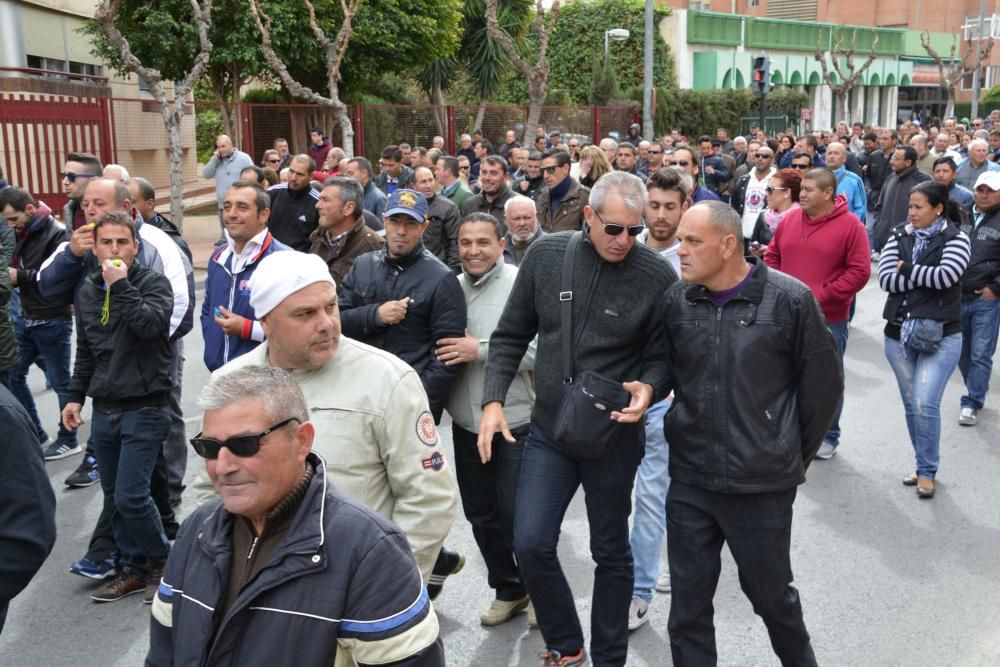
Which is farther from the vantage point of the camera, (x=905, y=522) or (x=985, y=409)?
(x=985, y=409)

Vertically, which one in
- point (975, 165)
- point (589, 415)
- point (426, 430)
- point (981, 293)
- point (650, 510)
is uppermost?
point (975, 165)

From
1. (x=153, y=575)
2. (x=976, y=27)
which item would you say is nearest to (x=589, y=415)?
(x=153, y=575)

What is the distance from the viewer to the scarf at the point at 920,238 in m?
6.39

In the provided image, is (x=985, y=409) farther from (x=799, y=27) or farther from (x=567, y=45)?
(x=799, y=27)

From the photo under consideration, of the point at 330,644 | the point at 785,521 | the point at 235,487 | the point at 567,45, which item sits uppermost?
the point at 567,45

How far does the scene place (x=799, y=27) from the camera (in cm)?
5503

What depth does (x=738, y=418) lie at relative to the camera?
3.63 meters

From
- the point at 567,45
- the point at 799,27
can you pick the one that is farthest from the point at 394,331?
the point at 799,27

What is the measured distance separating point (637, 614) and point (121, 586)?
2.49 metres

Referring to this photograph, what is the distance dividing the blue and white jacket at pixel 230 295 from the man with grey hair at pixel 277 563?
2755 mm

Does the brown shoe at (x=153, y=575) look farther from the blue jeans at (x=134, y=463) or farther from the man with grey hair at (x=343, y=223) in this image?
the man with grey hair at (x=343, y=223)

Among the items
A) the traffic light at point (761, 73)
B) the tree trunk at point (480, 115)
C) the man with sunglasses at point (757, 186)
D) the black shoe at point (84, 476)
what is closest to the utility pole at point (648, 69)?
the traffic light at point (761, 73)

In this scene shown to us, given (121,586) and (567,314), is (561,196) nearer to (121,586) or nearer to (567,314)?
(567,314)

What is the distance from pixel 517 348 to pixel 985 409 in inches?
215
